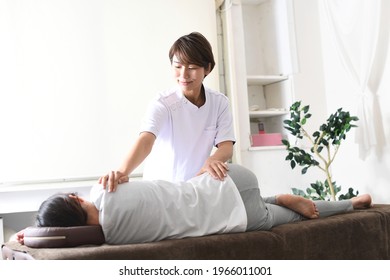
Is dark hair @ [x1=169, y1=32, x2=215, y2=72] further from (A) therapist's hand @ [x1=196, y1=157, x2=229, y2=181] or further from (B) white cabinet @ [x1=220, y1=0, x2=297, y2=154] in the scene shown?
(B) white cabinet @ [x1=220, y1=0, x2=297, y2=154]

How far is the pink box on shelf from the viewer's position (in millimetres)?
3680

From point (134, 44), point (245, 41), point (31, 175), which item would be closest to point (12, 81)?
point (31, 175)

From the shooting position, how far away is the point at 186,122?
2006mm

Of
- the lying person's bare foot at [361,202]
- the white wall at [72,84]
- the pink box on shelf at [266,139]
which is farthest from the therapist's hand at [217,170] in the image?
the pink box on shelf at [266,139]

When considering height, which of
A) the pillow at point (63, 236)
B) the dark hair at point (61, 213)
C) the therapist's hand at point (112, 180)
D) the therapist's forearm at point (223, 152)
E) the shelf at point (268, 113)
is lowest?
the pillow at point (63, 236)

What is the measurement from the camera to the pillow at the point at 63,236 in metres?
1.27

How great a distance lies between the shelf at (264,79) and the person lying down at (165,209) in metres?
2.13

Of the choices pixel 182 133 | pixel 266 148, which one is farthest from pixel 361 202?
pixel 266 148

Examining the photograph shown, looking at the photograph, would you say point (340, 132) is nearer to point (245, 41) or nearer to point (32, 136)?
point (245, 41)

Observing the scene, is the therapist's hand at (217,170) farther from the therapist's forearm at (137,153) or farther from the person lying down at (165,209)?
the therapist's forearm at (137,153)

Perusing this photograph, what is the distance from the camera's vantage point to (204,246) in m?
1.33

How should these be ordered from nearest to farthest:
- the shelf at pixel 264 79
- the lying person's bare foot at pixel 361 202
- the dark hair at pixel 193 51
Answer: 1. the dark hair at pixel 193 51
2. the lying person's bare foot at pixel 361 202
3. the shelf at pixel 264 79

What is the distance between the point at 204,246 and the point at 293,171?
252 centimetres

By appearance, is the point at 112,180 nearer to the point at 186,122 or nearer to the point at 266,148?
the point at 186,122
